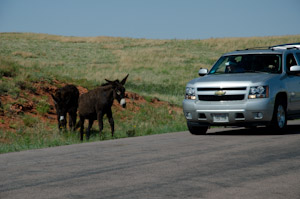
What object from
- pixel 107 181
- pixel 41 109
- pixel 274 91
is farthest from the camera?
pixel 41 109

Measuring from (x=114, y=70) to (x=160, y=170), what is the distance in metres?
46.7

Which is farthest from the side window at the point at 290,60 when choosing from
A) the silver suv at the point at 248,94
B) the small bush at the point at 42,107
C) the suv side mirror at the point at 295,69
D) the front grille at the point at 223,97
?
the small bush at the point at 42,107

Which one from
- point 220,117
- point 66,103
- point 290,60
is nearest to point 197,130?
point 220,117

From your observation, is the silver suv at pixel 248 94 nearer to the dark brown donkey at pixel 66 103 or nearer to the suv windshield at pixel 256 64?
the suv windshield at pixel 256 64

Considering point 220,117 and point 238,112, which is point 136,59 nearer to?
point 220,117

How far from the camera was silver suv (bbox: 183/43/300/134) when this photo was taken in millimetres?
13836

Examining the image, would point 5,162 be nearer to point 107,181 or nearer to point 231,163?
point 107,181

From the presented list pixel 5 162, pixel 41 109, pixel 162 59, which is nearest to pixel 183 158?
pixel 5 162

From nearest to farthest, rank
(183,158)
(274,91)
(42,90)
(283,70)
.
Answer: (183,158) → (274,91) → (283,70) → (42,90)

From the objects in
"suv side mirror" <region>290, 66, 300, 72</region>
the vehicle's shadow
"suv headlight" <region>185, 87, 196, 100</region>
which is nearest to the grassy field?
the vehicle's shadow

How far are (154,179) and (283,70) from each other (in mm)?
7979

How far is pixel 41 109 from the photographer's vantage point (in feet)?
79.5

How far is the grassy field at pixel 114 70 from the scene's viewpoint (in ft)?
63.1

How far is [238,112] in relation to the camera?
13.8 metres
